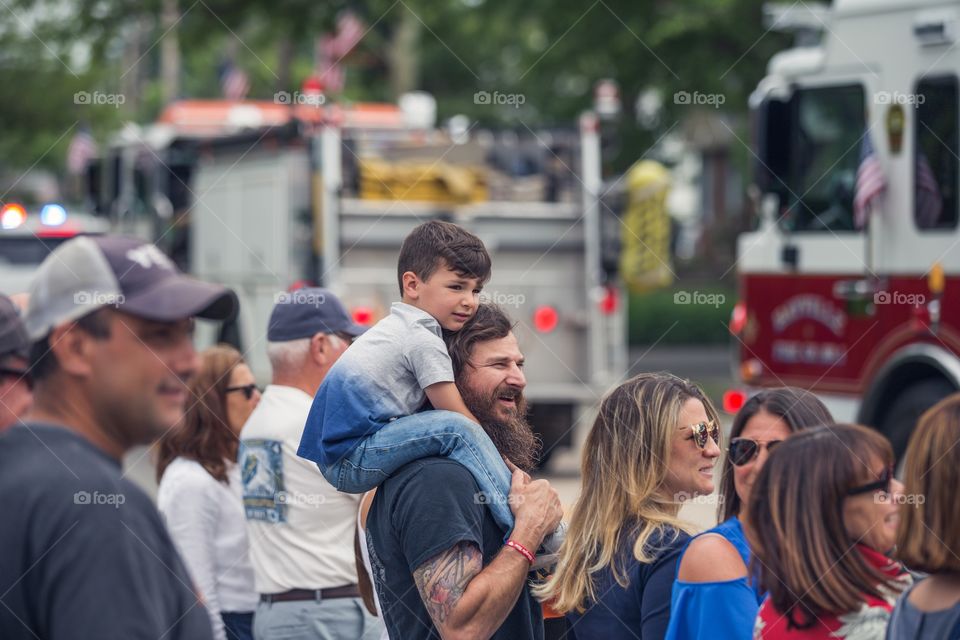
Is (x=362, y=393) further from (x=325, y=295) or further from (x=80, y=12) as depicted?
(x=80, y=12)

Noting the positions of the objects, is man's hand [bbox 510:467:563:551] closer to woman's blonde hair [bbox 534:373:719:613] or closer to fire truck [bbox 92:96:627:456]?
woman's blonde hair [bbox 534:373:719:613]

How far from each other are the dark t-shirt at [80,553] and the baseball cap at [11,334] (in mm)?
693

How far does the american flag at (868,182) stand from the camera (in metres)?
8.33

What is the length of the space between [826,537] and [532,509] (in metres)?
0.75

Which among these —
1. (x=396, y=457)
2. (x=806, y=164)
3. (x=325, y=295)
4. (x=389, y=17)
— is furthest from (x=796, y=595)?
(x=389, y=17)

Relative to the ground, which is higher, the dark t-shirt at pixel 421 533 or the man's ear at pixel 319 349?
the man's ear at pixel 319 349

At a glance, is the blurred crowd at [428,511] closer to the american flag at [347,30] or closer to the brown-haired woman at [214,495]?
Answer: the brown-haired woman at [214,495]

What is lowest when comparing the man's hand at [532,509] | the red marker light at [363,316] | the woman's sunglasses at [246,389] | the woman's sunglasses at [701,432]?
the red marker light at [363,316]

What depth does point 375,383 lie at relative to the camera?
132 inches

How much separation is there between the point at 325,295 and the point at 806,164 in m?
5.23

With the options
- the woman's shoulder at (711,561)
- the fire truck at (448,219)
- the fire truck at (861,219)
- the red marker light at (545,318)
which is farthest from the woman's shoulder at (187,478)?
the red marker light at (545,318)

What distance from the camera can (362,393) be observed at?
3324 millimetres

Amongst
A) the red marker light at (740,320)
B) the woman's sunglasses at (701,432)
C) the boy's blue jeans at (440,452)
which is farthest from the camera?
the red marker light at (740,320)

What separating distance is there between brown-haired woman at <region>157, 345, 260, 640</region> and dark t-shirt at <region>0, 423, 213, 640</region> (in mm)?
2370
